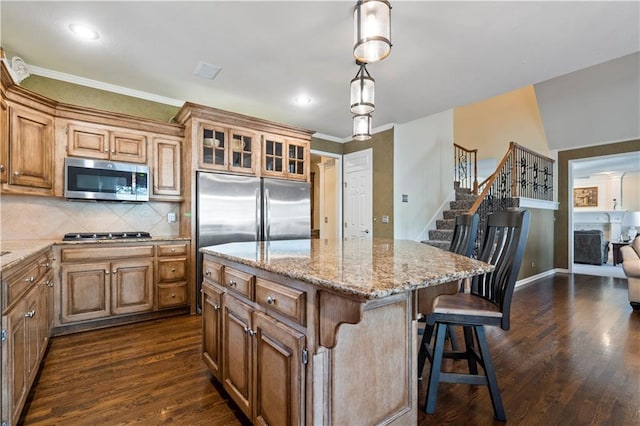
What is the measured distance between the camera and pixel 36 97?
2791mm

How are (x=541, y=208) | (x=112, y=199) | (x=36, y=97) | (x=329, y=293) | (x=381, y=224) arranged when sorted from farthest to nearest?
(x=541, y=208), (x=381, y=224), (x=112, y=199), (x=36, y=97), (x=329, y=293)

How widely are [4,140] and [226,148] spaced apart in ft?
6.37

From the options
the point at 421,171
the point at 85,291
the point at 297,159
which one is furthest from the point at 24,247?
the point at 421,171

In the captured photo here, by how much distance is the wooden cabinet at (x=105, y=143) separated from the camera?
312cm

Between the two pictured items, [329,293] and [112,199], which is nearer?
[329,293]

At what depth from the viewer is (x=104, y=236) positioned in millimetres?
3238

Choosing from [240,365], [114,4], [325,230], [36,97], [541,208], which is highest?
[114,4]

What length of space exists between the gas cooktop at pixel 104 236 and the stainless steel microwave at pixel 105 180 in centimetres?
40

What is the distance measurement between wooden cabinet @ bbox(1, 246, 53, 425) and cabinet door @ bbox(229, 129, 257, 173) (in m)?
2.12

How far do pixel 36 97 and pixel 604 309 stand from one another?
669 cm

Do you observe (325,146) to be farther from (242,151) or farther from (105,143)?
(105,143)

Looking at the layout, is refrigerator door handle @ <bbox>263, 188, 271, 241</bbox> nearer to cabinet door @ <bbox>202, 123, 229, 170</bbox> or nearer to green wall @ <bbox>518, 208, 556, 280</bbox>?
cabinet door @ <bbox>202, 123, 229, 170</bbox>

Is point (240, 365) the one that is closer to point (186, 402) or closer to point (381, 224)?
point (186, 402)

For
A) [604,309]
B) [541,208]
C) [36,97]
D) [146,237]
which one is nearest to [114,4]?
[36,97]
